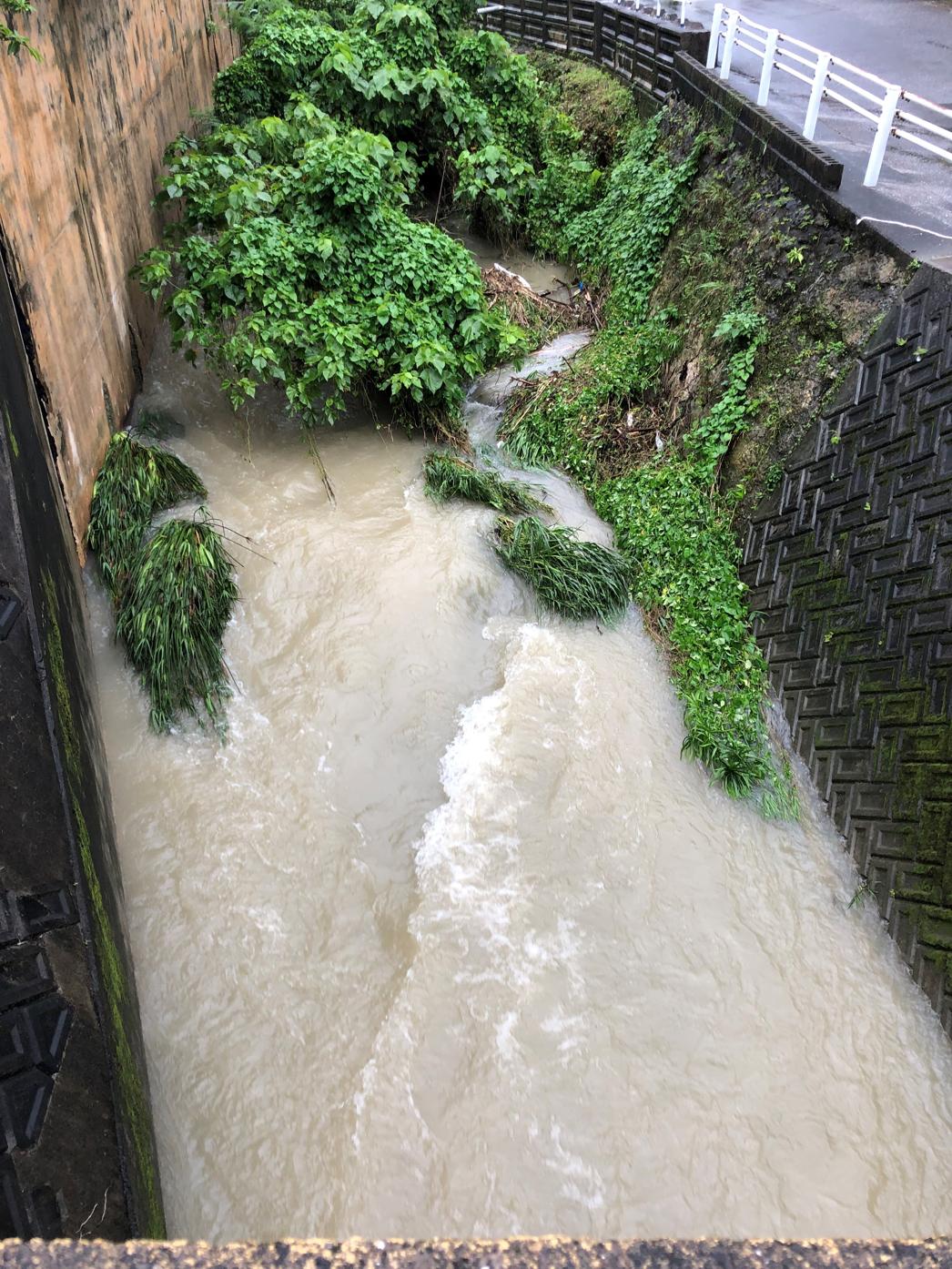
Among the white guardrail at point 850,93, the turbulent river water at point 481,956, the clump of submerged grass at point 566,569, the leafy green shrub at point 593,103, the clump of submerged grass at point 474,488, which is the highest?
the white guardrail at point 850,93

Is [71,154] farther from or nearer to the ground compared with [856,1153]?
farther from the ground

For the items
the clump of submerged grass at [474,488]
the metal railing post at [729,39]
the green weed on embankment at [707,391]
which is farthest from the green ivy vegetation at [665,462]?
the metal railing post at [729,39]

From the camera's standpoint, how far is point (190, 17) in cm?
927

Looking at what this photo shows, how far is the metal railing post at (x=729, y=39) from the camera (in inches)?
340

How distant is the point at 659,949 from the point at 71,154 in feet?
21.1

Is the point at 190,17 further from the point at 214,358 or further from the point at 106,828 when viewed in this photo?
the point at 106,828

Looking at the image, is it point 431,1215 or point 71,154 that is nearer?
point 431,1215

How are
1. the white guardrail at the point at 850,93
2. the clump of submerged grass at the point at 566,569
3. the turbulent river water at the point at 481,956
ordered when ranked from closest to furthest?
the turbulent river water at the point at 481,956
the white guardrail at the point at 850,93
the clump of submerged grass at the point at 566,569

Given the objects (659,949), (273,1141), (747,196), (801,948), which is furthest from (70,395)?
(747,196)

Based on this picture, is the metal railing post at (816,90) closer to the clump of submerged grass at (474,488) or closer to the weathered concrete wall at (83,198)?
the clump of submerged grass at (474,488)

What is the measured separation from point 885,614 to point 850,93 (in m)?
7.44

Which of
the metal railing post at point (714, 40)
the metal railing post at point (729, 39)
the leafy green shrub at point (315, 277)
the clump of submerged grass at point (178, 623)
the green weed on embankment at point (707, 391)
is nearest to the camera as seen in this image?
the clump of submerged grass at point (178, 623)

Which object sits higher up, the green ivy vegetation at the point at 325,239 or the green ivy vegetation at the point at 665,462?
the green ivy vegetation at the point at 325,239

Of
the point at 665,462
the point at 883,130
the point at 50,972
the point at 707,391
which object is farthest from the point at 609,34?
the point at 50,972
